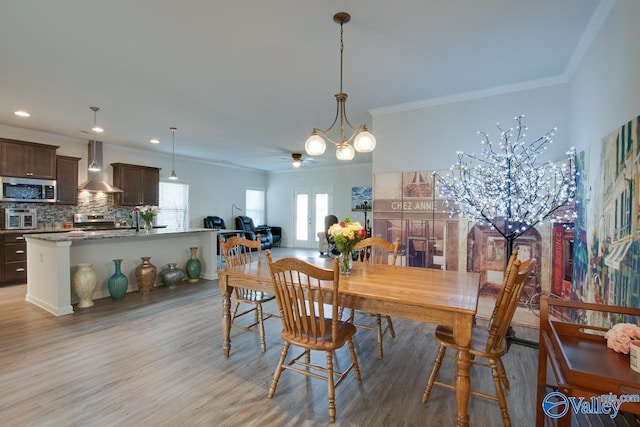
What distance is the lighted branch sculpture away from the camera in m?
3.10

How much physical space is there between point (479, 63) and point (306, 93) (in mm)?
1898

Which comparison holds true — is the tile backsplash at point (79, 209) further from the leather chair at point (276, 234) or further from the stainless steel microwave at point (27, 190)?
the leather chair at point (276, 234)

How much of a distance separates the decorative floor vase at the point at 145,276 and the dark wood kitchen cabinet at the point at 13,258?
233 cm

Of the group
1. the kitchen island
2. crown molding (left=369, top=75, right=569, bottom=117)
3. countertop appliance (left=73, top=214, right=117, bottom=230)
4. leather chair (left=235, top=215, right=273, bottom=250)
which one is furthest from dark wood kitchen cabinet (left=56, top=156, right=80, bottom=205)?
crown molding (left=369, top=75, right=569, bottom=117)

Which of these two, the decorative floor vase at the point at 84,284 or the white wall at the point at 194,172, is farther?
the white wall at the point at 194,172

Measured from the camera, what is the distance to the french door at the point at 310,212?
9750 millimetres

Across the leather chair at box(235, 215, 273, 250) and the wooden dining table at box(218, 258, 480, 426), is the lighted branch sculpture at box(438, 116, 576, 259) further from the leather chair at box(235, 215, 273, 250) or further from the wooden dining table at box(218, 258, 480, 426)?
the leather chair at box(235, 215, 273, 250)

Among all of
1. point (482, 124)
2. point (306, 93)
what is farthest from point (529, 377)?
point (306, 93)

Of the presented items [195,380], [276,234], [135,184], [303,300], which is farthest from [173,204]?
[303,300]

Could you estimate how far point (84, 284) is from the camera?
3.94 meters

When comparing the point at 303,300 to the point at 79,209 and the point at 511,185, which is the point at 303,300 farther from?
the point at 79,209

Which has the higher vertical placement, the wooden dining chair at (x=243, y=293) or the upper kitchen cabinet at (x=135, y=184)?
the upper kitchen cabinet at (x=135, y=184)

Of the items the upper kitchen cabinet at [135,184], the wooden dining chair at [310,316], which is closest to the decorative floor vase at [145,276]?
the upper kitchen cabinet at [135,184]

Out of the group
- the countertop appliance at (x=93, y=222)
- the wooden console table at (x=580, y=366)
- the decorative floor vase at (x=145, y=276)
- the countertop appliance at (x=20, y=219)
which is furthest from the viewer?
the countertop appliance at (x=93, y=222)
